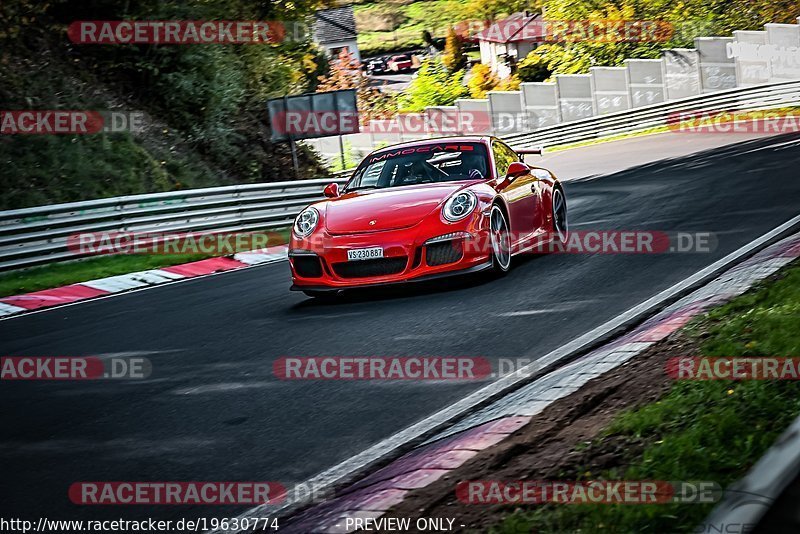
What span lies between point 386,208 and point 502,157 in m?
1.86

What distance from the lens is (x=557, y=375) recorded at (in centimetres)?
581

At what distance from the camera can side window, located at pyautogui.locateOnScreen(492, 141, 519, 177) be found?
10.3m

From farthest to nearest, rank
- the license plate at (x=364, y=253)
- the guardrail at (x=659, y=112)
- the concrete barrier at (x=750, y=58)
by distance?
the concrete barrier at (x=750, y=58), the guardrail at (x=659, y=112), the license plate at (x=364, y=253)

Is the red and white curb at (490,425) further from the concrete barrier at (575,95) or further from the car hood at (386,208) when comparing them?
the concrete barrier at (575,95)

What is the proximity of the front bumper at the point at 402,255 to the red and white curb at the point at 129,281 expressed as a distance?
441 cm

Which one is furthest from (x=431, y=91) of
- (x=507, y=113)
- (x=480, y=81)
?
(x=507, y=113)

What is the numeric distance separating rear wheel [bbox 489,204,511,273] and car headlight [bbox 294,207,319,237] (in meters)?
1.59

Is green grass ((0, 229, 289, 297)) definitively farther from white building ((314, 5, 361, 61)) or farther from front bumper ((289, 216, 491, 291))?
white building ((314, 5, 361, 61))

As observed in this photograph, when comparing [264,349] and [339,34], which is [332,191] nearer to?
[264,349]

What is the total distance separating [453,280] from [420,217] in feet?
3.70

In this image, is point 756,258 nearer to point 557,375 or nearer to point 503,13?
point 557,375

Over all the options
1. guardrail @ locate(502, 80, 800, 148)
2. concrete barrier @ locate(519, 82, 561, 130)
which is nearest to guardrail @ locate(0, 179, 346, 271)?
guardrail @ locate(502, 80, 800, 148)

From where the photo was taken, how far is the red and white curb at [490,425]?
13.4 feet

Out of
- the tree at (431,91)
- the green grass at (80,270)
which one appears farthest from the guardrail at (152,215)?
the tree at (431,91)
